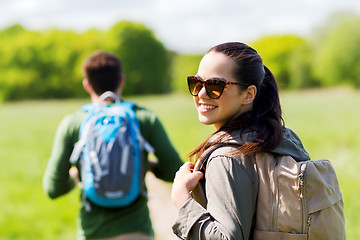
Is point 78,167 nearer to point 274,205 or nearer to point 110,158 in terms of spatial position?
point 110,158

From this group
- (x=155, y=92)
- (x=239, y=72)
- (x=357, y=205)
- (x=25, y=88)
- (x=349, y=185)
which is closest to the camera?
(x=239, y=72)

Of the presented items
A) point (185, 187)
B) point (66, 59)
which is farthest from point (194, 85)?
point (66, 59)

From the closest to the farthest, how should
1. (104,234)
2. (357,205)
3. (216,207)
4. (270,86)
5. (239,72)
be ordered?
(216,207)
(239,72)
(270,86)
(104,234)
(357,205)

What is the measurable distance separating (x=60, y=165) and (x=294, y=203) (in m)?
2.00

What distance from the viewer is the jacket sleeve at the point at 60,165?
3293mm

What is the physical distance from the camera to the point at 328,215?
6.11 feet

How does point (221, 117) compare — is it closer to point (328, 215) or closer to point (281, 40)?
point (328, 215)

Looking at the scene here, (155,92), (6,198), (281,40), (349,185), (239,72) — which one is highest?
(239,72)

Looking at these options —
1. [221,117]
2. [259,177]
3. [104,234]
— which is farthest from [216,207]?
[104,234]

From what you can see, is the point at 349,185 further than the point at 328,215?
Yes

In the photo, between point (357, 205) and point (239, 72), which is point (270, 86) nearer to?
point (239, 72)

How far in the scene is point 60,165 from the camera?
3.32m

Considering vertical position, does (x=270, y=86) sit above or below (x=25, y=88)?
above

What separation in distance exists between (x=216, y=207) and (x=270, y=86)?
0.68 metres
